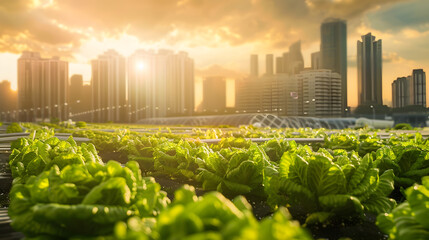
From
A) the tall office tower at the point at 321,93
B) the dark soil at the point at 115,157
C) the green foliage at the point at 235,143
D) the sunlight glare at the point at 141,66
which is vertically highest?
the sunlight glare at the point at 141,66

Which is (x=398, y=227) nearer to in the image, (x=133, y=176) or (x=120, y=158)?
(x=133, y=176)

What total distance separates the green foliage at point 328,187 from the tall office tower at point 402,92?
187 meters

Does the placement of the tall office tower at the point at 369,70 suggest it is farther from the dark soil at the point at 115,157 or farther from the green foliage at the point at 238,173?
the green foliage at the point at 238,173

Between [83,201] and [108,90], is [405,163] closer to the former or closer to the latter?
[83,201]

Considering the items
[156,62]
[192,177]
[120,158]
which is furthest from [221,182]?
[156,62]

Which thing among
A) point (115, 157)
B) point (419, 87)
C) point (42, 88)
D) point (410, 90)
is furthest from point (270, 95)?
point (115, 157)

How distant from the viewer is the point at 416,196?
8.47 feet

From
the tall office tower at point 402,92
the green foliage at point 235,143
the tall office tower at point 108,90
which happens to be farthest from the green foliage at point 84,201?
the tall office tower at point 402,92

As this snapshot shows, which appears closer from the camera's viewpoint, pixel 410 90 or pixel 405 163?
pixel 405 163

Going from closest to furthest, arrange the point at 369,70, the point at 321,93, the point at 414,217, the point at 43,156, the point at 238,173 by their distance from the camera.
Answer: the point at 414,217 → the point at 238,173 → the point at 43,156 → the point at 321,93 → the point at 369,70

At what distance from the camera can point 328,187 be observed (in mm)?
3617

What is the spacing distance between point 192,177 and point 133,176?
3.68m

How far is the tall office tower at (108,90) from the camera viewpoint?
15012 cm

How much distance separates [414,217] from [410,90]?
193668 mm
